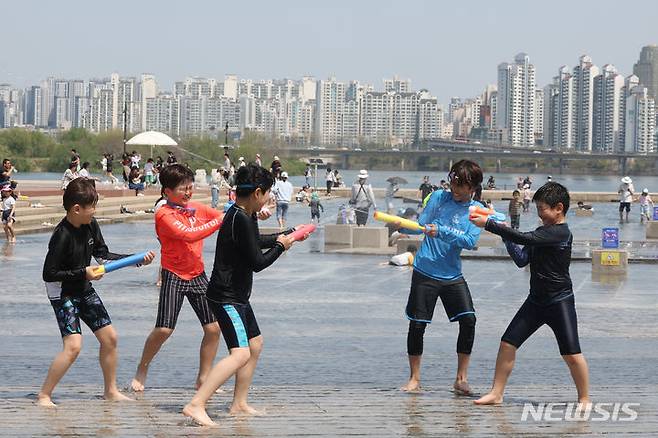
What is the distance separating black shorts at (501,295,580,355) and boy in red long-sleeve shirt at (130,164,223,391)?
80.8 inches

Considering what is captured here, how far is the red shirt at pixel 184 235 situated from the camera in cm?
890

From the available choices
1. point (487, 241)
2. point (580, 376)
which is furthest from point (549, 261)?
point (487, 241)

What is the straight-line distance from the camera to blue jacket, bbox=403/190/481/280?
914 cm

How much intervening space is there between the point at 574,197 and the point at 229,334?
235 feet

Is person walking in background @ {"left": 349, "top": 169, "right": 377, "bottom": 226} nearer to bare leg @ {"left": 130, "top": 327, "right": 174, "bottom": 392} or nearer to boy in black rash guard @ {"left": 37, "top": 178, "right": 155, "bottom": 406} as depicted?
bare leg @ {"left": 130, "top": 327, "right": 174, "bottom": 392}

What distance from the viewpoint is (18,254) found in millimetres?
24375

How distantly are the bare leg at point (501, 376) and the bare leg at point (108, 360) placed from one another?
7.87 feet

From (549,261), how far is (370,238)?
711 inches

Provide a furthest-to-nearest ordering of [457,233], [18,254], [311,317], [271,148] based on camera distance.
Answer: [271,148] → [18,254] → [311,317] → [457,233]

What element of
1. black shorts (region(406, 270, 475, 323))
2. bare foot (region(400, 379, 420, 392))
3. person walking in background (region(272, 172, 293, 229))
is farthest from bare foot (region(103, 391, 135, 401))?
person walking in background (region(272, 172, 293, 229))

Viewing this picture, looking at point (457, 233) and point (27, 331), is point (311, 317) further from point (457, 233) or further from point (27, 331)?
point (457, 233)

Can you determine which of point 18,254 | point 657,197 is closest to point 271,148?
point 657,197

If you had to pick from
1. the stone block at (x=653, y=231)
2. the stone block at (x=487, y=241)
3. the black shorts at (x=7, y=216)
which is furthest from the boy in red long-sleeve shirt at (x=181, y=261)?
the stone block at (x=653, y=231)

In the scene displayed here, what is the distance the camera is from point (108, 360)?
864 cm
